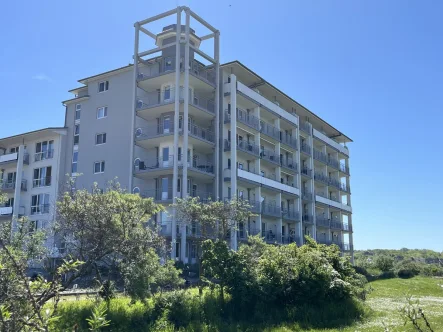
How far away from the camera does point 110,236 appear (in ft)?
53.8

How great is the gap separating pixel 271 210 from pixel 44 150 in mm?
24477

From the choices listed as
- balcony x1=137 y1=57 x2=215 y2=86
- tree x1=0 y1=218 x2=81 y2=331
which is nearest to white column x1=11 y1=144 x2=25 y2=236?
balcony x1=137 y1=57 x2=215 y2=86

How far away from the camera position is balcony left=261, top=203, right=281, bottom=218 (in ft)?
150

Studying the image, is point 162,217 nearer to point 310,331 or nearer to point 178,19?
point 178,19

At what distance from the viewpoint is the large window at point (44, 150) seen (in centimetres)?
4726

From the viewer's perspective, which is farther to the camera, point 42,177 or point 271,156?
point 271,156

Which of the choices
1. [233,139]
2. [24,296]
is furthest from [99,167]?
[24,296]

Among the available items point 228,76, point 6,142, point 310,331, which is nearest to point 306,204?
point 228,76

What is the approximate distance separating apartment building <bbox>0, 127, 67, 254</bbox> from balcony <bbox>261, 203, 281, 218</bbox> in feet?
66.3

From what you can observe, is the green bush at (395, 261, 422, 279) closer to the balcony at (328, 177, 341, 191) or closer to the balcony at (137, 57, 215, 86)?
the balcony at (328, 177, 341, 191)

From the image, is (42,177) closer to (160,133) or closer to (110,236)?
(160,133)

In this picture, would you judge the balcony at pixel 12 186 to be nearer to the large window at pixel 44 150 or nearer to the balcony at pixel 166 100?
the large window at pixel 44 150

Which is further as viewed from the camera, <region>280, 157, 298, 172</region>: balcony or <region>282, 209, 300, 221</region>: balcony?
<region>280, 157, 298, 172</region>: balcony

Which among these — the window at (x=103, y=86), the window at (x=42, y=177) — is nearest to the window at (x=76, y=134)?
the window at (x=42, y=177)
